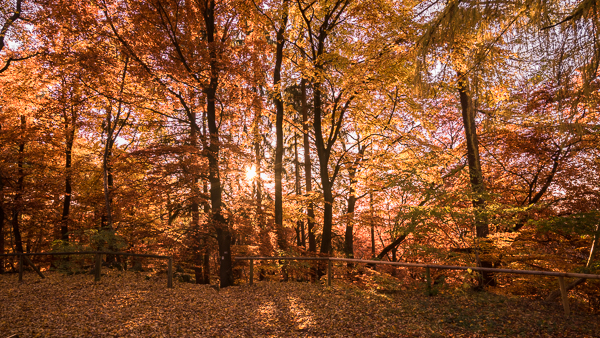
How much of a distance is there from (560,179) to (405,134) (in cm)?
470

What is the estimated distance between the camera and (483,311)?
16.5 feet

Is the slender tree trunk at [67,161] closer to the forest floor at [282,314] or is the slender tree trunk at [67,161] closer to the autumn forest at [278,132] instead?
the autumn forest at [278,132]

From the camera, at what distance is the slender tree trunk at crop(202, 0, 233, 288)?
8.78 meters

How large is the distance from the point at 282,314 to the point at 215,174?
4.72 meters

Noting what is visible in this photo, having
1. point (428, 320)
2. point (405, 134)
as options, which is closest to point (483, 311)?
point (428, 320)

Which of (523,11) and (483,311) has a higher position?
(523,11)

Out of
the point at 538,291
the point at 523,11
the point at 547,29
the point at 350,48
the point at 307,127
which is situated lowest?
the point at 538,291

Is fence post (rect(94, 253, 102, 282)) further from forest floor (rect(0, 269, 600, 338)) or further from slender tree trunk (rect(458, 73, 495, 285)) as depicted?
slender tree trunk (rect(458, 73, 495, 285))

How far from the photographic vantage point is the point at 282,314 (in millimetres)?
5879

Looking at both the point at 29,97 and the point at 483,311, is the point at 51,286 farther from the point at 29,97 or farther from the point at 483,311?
the point at 483,311

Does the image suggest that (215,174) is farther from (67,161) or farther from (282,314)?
(67,161)

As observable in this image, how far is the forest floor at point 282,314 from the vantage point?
4578 millimetres

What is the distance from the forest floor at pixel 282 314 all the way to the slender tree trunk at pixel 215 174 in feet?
3.63

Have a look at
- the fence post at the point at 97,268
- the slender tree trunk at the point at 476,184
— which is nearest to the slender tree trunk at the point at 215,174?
the fence post at the point at 97,268
